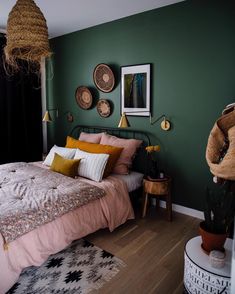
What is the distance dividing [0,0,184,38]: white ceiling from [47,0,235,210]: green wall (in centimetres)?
13

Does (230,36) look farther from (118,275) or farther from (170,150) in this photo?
(118,275)

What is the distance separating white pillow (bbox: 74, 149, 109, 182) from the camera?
8.93 ft

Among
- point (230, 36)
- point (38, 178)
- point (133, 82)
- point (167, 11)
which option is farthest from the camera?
point (133, 82)

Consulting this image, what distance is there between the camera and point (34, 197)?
6.98 feet

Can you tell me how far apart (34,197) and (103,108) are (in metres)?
1.92

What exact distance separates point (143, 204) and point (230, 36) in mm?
2101

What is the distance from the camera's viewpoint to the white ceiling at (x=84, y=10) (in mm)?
2756

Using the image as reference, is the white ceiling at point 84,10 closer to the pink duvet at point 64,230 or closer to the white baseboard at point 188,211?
the pink duvet at point 64,230

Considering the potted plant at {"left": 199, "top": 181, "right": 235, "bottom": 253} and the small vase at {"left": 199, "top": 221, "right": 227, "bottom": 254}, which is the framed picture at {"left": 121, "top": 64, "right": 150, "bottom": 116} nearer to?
the potted plant at {"left": 199, "top": 181, "right": 235, "bottom": 253}

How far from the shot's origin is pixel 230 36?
2.44 m

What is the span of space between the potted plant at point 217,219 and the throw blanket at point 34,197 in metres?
1.15

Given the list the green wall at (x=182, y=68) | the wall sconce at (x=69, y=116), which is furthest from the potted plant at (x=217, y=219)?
the wall sconce at (x=69, y=116)

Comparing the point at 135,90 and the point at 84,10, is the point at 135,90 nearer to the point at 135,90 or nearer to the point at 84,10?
the point at 135,90

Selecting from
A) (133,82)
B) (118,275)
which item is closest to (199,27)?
(133,82)
